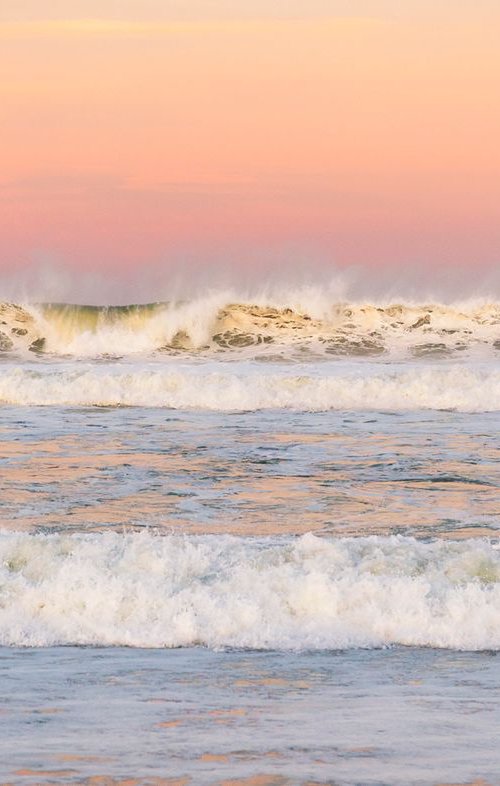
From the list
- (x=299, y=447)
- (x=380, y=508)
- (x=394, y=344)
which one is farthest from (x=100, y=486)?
(x=394, y=344)

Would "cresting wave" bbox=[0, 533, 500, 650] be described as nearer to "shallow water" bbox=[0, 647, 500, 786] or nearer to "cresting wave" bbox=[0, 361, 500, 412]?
"shallow water" bbox=[0, 647, 500, 786]

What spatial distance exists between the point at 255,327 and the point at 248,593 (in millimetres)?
33053

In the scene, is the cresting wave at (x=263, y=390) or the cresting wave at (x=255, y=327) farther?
the cresting wave at (x=255, y=327)

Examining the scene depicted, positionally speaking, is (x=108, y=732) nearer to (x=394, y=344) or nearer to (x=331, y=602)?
(x=331, y=602)

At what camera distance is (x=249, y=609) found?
749cm

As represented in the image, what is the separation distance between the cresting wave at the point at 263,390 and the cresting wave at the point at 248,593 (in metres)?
16.4

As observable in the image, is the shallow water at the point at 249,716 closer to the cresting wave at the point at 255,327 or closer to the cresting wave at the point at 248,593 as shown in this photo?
the cresting wave at the point at 248,593

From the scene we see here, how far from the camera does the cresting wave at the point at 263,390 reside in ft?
85.0

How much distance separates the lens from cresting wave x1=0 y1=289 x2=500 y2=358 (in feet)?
127

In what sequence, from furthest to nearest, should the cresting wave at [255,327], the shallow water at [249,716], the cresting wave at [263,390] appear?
the cresting wave at [255,327] < the cresting wave at [263,390] < the shallow water at [249,716]

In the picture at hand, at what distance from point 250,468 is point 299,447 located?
248 cm

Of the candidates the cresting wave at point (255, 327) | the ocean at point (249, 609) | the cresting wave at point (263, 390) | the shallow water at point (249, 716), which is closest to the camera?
the shallow water at point (249, 716)

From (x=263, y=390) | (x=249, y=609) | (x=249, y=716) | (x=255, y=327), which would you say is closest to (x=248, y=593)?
(x=249, y=609)

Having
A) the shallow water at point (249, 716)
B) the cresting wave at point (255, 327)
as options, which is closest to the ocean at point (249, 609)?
the shallow water at point (249, 716)
